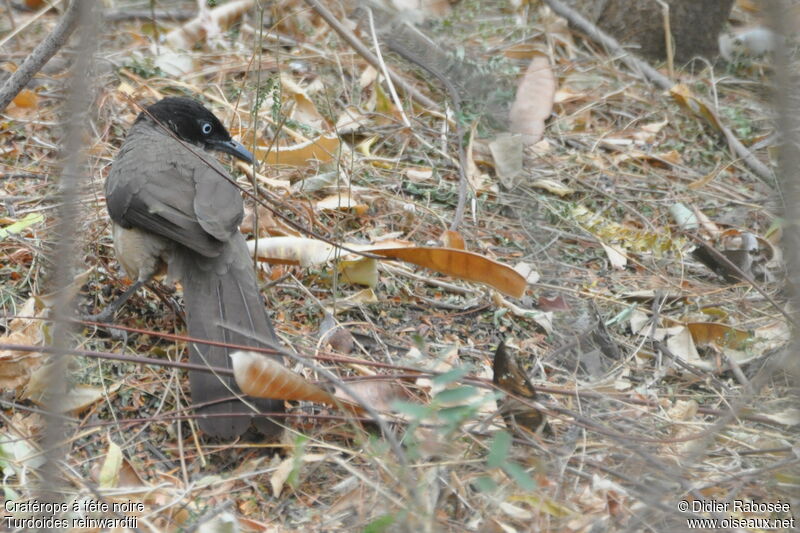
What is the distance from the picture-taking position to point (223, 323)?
398 cm

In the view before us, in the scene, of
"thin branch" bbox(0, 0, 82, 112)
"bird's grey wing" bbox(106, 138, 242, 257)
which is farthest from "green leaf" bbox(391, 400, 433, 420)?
"thin branch" bbox(0, 0, 82, 112)

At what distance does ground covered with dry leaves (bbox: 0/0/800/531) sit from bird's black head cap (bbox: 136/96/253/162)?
0.27m

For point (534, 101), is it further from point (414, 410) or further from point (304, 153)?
point (414, 410)

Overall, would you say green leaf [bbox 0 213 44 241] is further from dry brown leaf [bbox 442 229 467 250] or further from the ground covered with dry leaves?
dry brown leaf [bbox 442 229 467 250]

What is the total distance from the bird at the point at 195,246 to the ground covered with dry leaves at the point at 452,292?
0.74ft

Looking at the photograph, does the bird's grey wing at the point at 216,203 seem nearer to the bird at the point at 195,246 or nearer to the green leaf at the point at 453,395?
the bird at the point at 195,246

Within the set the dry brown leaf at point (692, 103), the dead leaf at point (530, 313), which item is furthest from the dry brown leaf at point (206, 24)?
the dead leaf at point (530, 313)

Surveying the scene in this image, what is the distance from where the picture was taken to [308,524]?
329 cm

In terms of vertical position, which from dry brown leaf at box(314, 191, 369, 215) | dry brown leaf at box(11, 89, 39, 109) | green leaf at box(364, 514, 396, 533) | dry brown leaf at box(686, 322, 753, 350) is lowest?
dry brown leaf at box(686, 322, 753, 350)

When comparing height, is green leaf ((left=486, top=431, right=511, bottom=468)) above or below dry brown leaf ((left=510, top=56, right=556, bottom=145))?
above

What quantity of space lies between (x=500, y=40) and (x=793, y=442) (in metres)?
4.77

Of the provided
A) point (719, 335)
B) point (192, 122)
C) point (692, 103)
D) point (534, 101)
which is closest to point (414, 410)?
point (719, 335)

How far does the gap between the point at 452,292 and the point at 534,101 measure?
2.21m

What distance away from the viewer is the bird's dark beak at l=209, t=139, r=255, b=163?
5429mm
